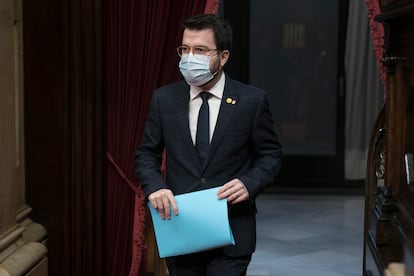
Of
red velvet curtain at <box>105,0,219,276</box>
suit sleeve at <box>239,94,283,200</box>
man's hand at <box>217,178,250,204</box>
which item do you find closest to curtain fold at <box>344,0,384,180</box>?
red velvet curtain at <box>105,0,219,276</box>

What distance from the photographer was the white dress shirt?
2.54 m

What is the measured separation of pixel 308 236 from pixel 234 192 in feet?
13.3

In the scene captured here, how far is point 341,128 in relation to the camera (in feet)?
27.3

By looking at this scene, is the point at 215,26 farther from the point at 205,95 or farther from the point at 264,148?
the point at 264,148

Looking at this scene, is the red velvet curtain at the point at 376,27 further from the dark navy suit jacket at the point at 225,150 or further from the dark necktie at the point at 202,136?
the dark necktie at the point at 202,136

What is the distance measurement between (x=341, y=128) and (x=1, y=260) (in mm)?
5663

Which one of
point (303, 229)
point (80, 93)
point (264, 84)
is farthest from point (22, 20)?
point (264, 84)

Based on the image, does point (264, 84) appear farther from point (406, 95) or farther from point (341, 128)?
point (406, 95)

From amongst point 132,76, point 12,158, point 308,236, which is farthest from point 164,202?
point 308,236

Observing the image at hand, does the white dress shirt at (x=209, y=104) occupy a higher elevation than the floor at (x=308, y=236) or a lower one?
higher

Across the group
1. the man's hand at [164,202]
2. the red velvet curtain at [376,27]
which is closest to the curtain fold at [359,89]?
the red velvet curtain at [376,27]

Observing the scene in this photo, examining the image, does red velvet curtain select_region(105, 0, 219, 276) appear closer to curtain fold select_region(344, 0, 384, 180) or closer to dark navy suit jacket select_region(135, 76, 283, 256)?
dark navy suit jacket select_region(135, 76, 283, 256)

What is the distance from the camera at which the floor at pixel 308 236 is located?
5262 millimetres

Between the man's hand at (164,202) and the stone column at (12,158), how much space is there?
3.66 feet
